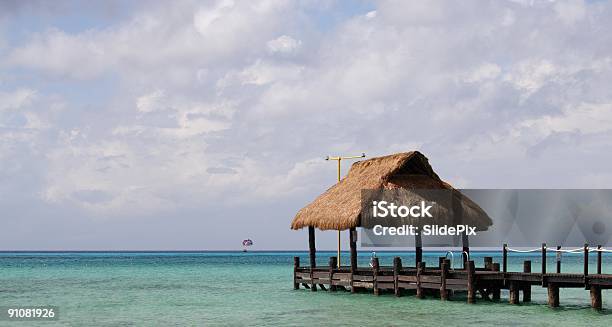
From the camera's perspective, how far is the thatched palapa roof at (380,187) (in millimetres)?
32312

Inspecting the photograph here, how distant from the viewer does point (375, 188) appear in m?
32.3

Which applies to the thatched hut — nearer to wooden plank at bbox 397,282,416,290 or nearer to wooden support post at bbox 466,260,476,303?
wooden plank at bbox 397,282,416,290

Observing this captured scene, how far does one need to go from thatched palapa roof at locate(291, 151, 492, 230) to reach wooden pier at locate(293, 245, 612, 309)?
6.07ft

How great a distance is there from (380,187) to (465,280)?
526 centimetres

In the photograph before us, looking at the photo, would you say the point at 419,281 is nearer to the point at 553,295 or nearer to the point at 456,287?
the point at 456,287

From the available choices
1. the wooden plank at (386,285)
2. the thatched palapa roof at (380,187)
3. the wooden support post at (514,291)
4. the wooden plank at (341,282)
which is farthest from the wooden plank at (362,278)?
the wooden support post at (514,291)

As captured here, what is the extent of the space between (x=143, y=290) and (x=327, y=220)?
13.9 meters

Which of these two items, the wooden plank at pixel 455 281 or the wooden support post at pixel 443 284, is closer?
the wooden plank at pixel 455 281

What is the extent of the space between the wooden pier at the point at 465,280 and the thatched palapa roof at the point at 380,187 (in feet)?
6.07

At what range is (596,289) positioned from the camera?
26.1m

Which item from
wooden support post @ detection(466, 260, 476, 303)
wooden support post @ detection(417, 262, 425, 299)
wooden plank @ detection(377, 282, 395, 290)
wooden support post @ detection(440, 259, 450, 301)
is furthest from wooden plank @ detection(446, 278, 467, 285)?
wooden plank @ detection(377, 282, 395, 290)

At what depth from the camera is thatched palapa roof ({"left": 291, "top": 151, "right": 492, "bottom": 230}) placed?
32.3m

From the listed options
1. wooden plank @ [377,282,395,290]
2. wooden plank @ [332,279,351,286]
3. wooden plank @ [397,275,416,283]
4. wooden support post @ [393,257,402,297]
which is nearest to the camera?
wooden plank @ [397,275,416,283]

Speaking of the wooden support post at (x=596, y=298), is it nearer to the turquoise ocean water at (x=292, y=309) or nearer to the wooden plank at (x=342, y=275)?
the turquoise ocean water at (x=292, y=309)
